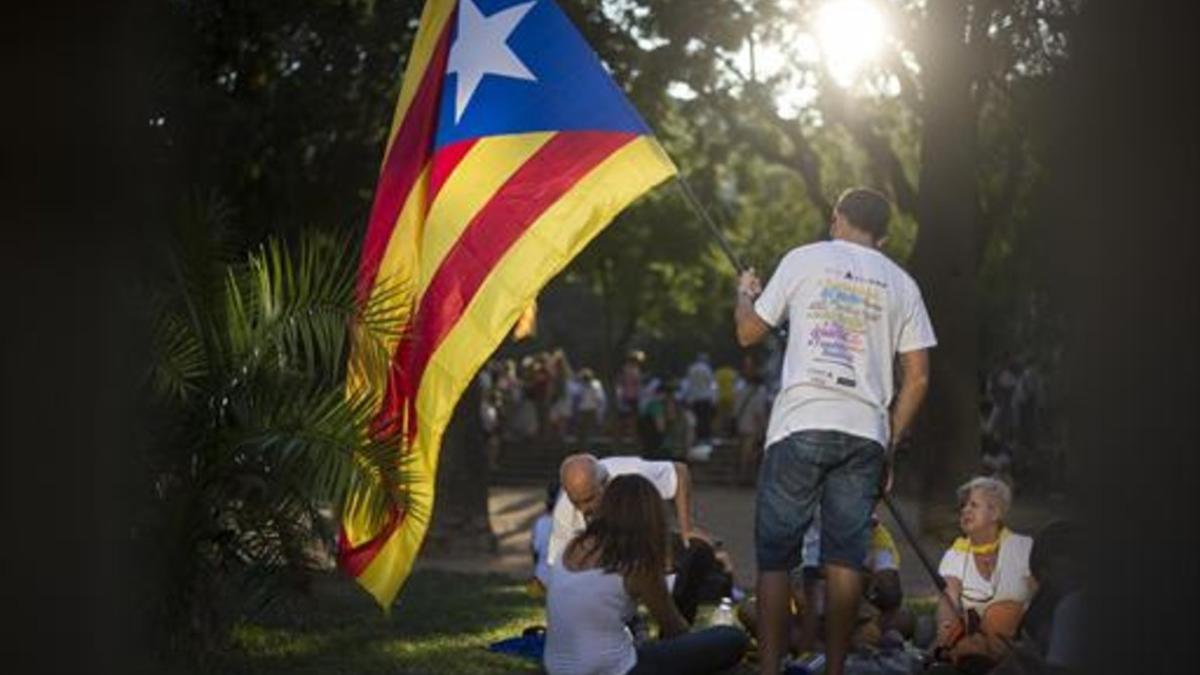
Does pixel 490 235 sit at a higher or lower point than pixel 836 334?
higher

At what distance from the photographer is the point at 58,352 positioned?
7.89 feet

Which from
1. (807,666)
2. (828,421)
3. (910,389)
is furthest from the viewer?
(807,666)

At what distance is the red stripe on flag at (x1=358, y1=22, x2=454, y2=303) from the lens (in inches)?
348

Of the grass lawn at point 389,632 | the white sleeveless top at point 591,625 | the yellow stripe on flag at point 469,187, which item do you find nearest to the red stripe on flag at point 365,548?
the grass lawn at point 389,632

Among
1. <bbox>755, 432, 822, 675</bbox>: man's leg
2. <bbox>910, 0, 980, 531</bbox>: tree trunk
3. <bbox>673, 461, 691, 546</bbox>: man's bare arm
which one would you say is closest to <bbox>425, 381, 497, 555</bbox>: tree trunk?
<bbox>910, 0, 980, 531</bbox>: tree trunk

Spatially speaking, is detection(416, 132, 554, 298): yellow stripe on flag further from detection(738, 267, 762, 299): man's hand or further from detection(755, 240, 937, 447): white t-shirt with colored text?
detection(755, 240, 937, 447): white t-shirt with colored text

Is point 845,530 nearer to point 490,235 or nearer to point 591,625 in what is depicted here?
point 591,625

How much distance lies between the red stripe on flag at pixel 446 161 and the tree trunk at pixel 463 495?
9.51 metres

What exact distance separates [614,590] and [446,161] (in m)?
2.30

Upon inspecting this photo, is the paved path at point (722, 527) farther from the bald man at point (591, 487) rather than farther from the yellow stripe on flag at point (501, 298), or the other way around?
the yellow stripe on flag at point (501, 298)

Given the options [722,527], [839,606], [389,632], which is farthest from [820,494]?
[722,527]

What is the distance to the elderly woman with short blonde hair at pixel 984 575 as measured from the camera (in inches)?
→ 333

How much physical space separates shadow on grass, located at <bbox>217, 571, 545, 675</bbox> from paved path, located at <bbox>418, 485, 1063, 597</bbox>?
102 inches

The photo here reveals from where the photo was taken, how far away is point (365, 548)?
28.0 feet
